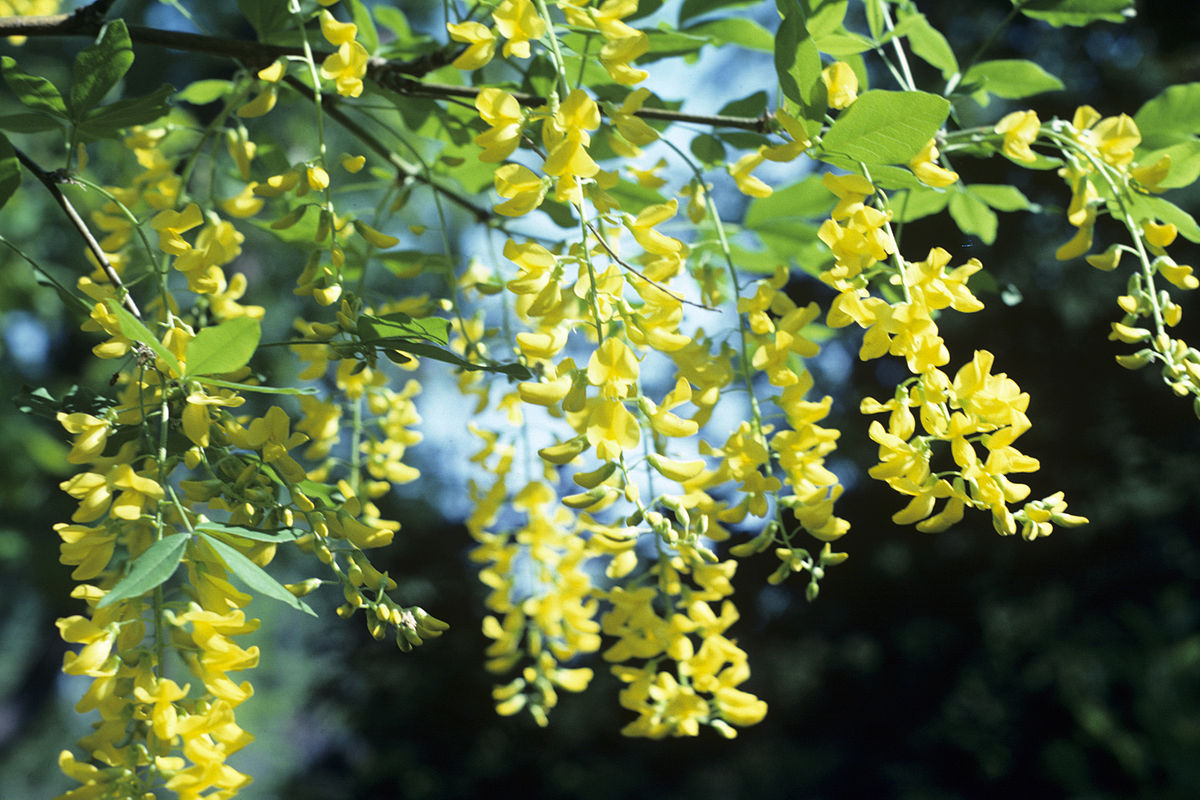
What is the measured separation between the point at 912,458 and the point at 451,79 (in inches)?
21.5

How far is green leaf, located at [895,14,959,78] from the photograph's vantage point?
0.74 metres

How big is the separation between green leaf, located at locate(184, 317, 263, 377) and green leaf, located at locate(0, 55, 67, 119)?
9.5 inches

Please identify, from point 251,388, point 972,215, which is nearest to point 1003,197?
point 972,215

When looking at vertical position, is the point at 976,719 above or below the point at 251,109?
below

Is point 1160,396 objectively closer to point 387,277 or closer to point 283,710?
point 387,277

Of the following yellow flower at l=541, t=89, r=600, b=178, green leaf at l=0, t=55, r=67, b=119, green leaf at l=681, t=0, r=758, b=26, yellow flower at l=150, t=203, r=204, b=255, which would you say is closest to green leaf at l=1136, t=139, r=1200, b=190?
green leaf at l=681, t=0, r=758, b=26

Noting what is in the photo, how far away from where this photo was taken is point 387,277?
584cm

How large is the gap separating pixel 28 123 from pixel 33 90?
98 millimetres

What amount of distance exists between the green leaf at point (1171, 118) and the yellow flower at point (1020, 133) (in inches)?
6.8

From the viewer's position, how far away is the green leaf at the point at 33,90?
23.5 inches

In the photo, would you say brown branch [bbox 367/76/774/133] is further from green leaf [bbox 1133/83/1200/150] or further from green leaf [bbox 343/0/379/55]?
green leaf [bbox 1133/83/1200/150]

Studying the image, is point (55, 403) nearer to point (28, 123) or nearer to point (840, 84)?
point (28, 123)

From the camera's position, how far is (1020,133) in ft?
2.01

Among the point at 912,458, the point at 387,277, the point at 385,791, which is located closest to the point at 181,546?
the point at 912,458
